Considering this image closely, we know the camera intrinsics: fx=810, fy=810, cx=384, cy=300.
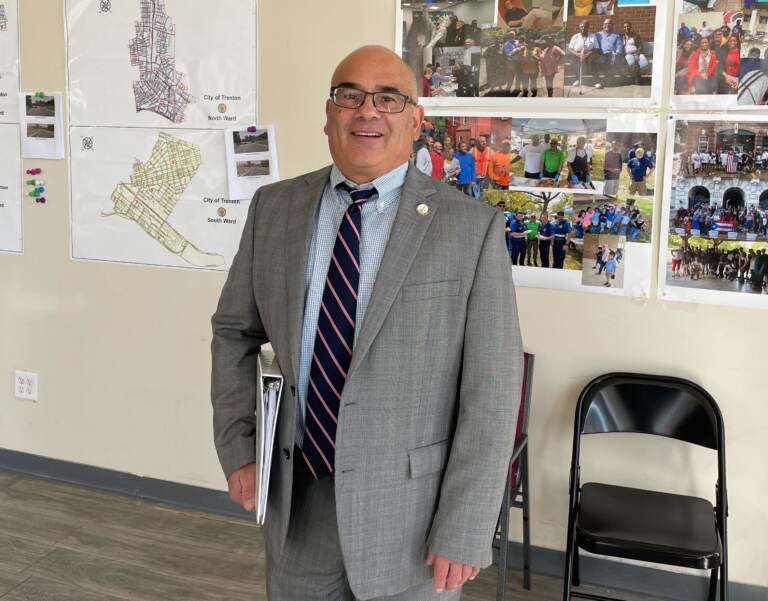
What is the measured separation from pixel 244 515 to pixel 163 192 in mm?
1333

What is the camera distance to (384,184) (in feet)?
5.32

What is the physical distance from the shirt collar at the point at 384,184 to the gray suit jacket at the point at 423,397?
0.09 feet

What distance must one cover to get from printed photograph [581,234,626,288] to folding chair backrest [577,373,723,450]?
0.31 meters

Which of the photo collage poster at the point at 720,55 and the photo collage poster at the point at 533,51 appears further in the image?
the photo collage poster at the point at 533,51

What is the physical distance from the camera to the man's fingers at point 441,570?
61.2 inches

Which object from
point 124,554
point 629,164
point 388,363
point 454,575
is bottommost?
point 124,554

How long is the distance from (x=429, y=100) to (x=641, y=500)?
1.47m

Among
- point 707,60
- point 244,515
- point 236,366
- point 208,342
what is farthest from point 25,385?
point 707,60

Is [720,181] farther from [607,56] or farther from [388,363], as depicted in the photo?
[388,363]

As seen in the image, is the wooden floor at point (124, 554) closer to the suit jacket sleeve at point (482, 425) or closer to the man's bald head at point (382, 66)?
the suit jacket sleeve at point (482, 425)

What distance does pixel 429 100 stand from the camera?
278 cm

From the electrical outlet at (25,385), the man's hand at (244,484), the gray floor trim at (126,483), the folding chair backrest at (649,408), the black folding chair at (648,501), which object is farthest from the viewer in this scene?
the electrical outlet at (25,385)

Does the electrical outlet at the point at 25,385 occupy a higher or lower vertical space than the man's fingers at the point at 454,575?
lower

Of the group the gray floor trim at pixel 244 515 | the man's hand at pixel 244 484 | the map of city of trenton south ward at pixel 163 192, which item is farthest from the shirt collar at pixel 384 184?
A: the gray floor trim at pixel 244 515
